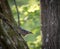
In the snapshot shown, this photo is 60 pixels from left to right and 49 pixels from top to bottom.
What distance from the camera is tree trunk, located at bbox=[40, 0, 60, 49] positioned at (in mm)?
3156

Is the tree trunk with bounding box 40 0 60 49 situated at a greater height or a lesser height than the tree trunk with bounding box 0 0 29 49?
lesser

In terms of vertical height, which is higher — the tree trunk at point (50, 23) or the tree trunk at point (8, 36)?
the tree trunk at point (8, 36)

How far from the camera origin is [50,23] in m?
3.27

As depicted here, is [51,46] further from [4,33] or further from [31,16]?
[31,16]

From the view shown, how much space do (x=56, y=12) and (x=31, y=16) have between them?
229 cm

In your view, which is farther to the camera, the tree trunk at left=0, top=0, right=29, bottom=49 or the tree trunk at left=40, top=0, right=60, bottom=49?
the tree trunk at left=40, top=0, right=60, bottom=49

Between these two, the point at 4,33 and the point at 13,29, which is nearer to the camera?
the point at 4,33

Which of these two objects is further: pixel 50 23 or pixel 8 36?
pixel 50 23

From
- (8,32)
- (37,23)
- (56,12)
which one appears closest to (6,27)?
(8,32)

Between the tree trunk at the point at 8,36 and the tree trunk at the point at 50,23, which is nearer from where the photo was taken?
the tree trunk at the point at 8,36

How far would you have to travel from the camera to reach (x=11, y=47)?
1.78m

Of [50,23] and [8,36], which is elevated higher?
[8,36]

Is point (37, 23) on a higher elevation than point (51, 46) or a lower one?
lower

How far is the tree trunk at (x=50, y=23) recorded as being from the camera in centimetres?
316
